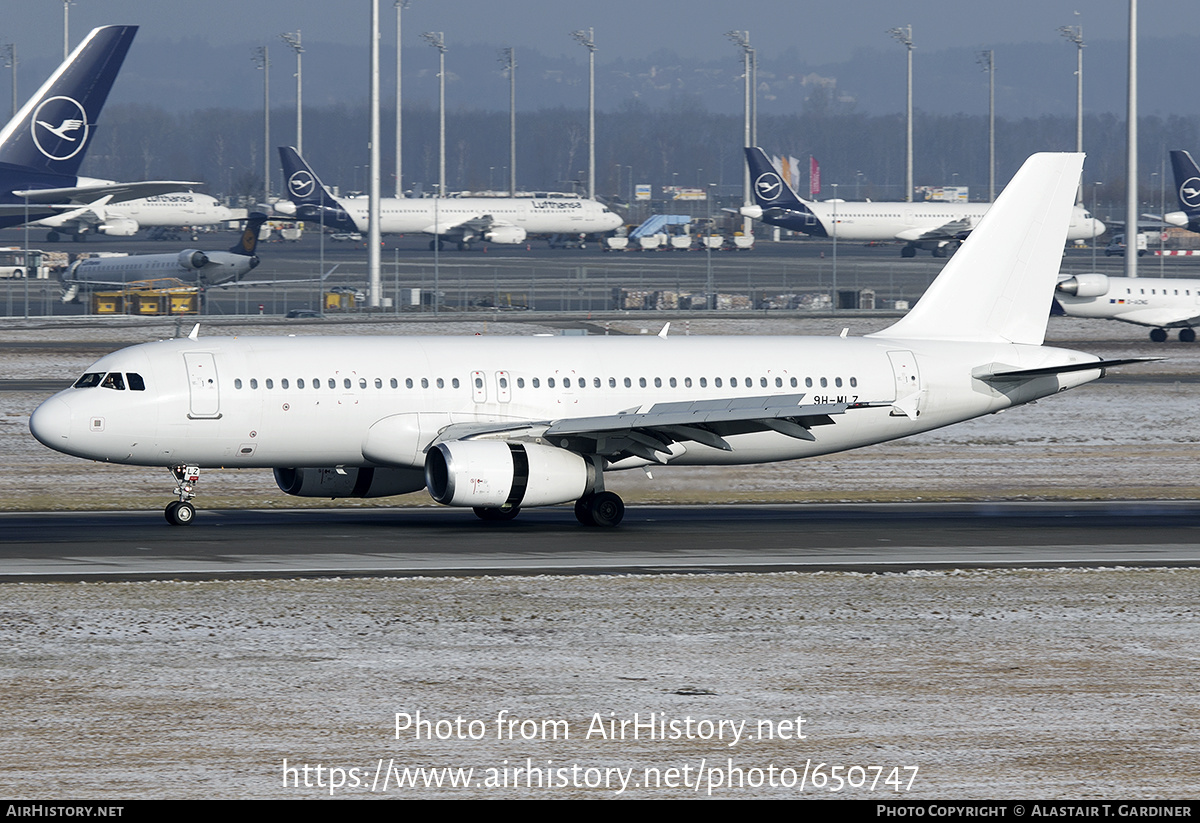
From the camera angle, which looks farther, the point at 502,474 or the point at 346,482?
the point at 346,482

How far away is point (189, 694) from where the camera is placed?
66.0 ft

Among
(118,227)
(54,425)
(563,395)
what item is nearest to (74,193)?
(54,425)

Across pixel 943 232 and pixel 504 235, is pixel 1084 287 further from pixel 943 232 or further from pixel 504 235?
pixel 504 235

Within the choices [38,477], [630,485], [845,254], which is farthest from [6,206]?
[845,254]

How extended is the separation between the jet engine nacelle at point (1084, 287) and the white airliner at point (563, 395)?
47660 millimetres

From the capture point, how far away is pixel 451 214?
175m

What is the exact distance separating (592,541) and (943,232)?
130 m

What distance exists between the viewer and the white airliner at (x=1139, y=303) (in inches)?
3575

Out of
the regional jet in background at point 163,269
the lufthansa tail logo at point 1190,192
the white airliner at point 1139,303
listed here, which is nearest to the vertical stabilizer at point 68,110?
the regional jet in background at point 163,269

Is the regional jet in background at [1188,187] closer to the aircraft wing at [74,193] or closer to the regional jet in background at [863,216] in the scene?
the regional jet in background at [863,216]

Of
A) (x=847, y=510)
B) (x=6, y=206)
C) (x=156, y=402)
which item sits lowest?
(x=847, y=510)

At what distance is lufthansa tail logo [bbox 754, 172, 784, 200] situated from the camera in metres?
166

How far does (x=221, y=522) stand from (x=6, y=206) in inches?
1936
